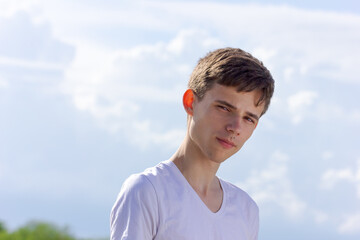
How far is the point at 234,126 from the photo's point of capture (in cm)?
261

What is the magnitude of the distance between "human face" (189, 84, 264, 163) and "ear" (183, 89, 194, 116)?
47mm

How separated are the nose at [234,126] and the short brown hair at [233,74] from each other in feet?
0.49

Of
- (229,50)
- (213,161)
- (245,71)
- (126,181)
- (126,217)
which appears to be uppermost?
(229,50)

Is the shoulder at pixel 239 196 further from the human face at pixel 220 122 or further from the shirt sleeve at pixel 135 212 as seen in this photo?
the shirt sleeve at pixel 135 212

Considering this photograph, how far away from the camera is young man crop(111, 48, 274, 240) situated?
2.50 metres

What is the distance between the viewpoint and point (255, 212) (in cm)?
310

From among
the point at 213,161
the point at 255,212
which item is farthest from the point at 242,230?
the point at 213,161

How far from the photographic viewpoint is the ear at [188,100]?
8.96 feet

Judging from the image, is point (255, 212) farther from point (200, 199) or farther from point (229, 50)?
point (229, 50)

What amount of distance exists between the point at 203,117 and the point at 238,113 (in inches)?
6.8

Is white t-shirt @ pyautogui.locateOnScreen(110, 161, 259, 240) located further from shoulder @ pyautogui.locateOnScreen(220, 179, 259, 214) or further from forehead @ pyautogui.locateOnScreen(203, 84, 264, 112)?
forehead @ pyautogui.locateOnScreen(203, 84, 264, 112)

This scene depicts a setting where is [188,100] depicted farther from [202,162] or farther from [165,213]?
[165,213]

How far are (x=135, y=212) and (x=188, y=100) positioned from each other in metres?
0.65

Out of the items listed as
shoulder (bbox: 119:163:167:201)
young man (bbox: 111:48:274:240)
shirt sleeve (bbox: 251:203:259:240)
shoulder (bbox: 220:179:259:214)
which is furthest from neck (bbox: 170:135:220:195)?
shirt sleeve (bbox: 251:203:259:240)
